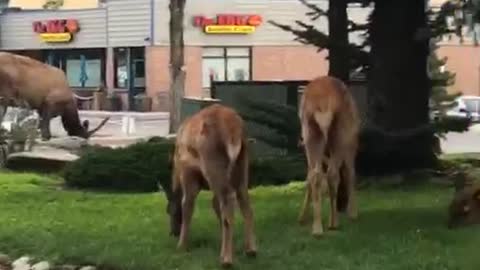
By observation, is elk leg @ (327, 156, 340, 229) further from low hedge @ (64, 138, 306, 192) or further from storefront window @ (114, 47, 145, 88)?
storefront window @ (114, 47, 145, 88)

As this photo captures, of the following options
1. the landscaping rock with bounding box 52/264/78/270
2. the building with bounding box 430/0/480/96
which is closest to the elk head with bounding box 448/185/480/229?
the landscaping rock with bounding box 52/264/78/270

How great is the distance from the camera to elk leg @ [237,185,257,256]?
32.1 feet

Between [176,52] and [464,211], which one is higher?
[176,52]

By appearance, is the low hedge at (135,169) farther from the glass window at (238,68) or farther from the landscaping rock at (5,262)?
the glass window at (238,68)

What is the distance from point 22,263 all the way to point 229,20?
43009 millimetres

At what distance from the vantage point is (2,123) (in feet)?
74.0

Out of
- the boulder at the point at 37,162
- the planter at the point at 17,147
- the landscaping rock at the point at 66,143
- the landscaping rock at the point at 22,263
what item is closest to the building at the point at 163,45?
the landscaping rock at the point at 66,143

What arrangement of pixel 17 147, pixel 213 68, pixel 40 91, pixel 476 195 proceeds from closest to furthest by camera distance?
pixel 476 195 < pixel 17 147 < pixel 40 91 < pixel 213 68

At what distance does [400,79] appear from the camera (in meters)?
15.2

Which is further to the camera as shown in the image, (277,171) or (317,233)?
(277,171)

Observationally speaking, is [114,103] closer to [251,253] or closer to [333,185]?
[333,185]

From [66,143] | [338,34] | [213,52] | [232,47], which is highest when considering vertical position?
[338,34]

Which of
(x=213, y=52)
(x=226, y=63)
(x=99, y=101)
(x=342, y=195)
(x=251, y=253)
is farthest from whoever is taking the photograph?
(x=226, y=63)

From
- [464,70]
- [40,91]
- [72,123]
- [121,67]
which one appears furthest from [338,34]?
[121,67]
